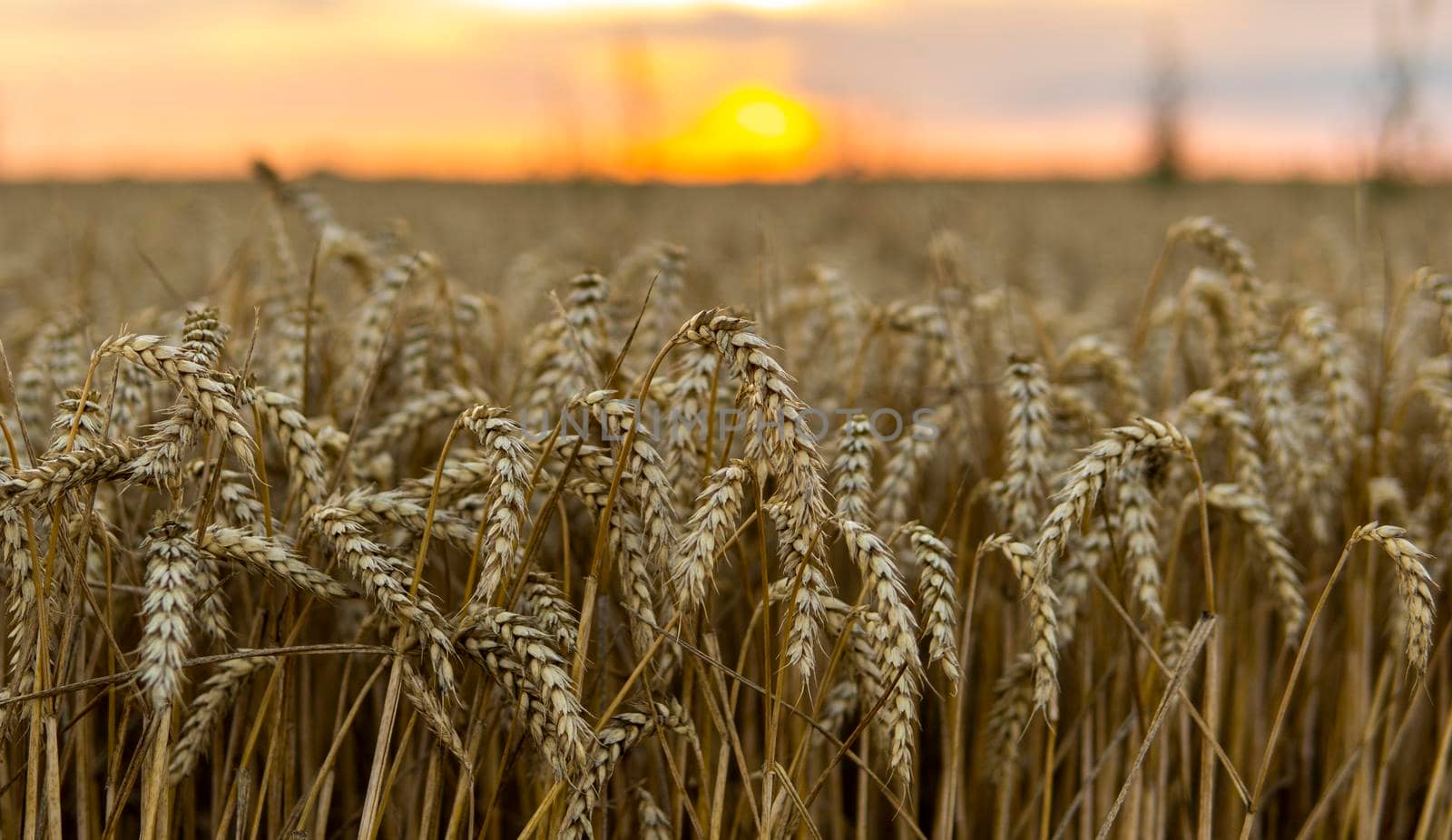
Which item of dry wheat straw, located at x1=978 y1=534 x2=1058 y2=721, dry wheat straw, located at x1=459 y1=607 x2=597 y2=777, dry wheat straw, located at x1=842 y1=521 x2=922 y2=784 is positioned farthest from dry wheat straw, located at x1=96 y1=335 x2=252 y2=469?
dry wheat straw, located at x1=978 y1=534 x2=1058 y2=721

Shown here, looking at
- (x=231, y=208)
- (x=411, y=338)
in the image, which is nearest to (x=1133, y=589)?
(x=411, y=338)

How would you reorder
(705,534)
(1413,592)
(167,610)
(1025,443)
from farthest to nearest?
(1025,443), (1413,592), (705,534), (167,610)

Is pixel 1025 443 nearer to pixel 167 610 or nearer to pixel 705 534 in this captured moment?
pixel 705 534

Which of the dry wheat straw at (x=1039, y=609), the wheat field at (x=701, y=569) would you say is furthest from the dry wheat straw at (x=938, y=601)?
the dry wheat straw at (x=1039, y=609)

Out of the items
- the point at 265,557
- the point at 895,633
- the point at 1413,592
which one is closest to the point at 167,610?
the point at 265,557

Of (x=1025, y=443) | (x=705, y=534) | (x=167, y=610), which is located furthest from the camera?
(x=1025, y=443)

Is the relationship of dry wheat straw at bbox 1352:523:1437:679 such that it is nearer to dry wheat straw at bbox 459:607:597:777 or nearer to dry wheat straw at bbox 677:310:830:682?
dry wheat straw at bbox 677:310:830:682

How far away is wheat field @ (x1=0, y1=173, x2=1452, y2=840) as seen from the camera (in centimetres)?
146

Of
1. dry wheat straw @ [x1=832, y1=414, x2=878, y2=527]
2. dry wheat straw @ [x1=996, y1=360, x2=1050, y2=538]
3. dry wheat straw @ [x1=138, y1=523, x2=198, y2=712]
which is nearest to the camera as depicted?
dry wheat straw @ [x1=138, y1=523, x2=198, y2=712]

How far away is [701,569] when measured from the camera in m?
1.40

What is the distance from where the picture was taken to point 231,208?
11508 mm

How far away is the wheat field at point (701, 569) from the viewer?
1462 millimetres

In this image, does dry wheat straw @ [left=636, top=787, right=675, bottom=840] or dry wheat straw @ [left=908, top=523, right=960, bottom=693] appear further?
dry wheat straw @ [left=636, top=787, right=675, bottom=840]

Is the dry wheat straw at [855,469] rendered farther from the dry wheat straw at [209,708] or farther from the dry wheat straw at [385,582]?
the dry wheat straw at [209,708]
